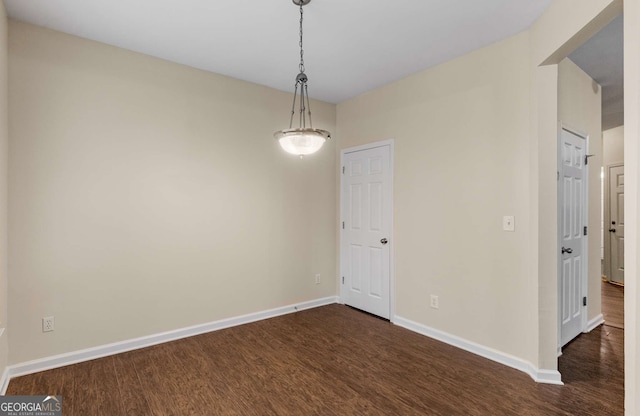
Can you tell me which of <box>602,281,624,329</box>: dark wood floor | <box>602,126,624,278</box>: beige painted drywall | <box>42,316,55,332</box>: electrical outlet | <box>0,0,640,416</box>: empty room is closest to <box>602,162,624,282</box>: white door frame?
<box>602,126,624,278</box>: beige painted drywall

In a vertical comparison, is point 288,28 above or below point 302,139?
above

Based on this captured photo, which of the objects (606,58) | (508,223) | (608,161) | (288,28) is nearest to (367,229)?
→ (508,223)

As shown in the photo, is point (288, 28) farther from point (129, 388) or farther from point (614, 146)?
point (614, 146)

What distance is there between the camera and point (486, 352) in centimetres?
288

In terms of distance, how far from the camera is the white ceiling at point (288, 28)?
2.34 meters

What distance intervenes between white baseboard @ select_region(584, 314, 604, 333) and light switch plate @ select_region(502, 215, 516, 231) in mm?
1800

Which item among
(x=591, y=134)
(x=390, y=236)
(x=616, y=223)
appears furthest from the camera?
(x=616, y=223)

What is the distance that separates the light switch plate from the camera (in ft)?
8.96

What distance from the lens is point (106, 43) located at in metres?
2.88

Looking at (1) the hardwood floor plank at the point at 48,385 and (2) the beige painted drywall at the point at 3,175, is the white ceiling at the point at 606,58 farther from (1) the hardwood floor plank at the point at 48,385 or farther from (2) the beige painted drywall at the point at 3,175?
(1) the hardwood floor plank at the point at 48,385

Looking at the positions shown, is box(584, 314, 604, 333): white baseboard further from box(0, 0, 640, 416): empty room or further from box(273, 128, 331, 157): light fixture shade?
box(273, 128, 331, 157): light fixture shade

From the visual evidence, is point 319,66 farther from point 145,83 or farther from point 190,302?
point 190,302

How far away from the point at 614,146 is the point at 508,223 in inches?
186

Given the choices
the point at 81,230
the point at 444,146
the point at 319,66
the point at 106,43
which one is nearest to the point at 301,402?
the point at 81,230
